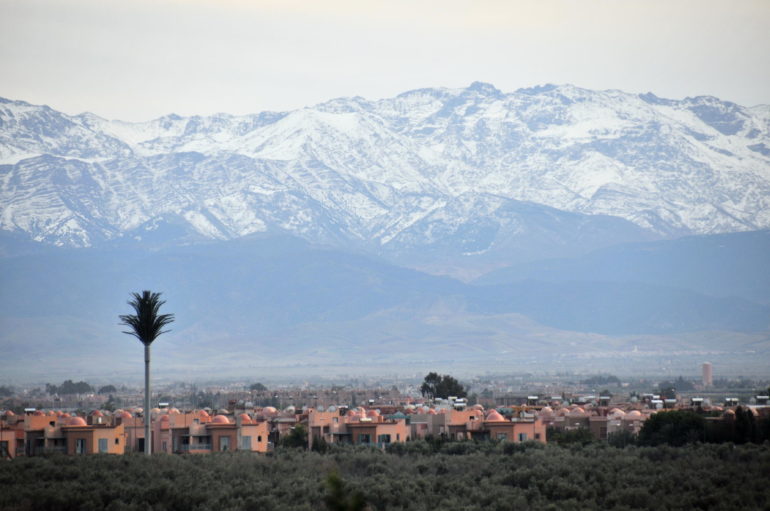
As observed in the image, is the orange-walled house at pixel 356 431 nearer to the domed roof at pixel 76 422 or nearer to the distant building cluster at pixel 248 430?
the distant building cluster at pixel 248 430

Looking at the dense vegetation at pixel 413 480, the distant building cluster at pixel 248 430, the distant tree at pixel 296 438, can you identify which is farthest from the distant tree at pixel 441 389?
the dense vegetation at pixel 413 480

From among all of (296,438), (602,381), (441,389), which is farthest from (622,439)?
(602,381)

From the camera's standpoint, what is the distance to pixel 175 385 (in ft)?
614

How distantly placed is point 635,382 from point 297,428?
398 feet

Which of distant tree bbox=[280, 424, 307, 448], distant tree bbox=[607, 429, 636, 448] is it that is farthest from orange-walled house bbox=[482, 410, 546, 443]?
distant tree bbox=[280, 424, 307, 448]

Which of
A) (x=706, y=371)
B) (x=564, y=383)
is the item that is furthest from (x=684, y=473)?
(x=564, y=383)

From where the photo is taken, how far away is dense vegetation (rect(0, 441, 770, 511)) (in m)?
42.2

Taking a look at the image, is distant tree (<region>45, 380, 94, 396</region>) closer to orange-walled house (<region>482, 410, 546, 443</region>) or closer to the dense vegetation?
orange-walled house (<region>482, 410, 546, 443</region>)

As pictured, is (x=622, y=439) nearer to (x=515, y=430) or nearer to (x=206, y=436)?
(x=515, y=430)

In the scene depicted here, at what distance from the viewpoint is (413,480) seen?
47312 millimetres

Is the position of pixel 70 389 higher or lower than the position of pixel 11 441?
higher

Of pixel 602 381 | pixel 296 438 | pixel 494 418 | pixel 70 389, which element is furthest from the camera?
pixel 602 381

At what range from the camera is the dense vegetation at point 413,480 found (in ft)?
139

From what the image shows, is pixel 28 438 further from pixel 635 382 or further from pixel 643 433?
pixel 635 382
